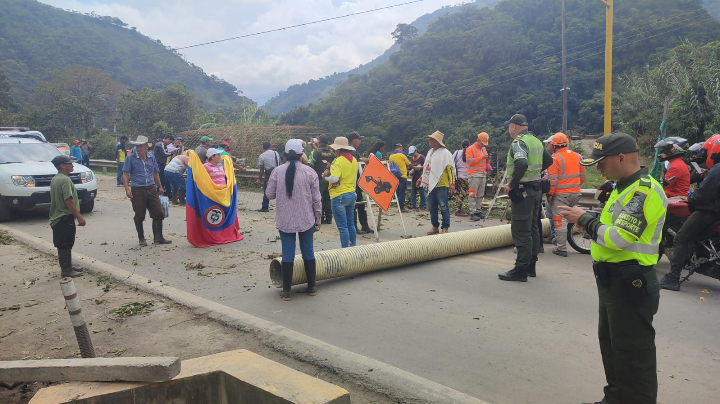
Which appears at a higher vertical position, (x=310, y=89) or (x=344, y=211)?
(x=310, y=89)

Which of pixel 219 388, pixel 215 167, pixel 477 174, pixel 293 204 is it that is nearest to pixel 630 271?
pixel 219 388

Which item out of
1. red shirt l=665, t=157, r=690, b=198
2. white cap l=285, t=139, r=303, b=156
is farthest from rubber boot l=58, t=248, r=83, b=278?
red shirt l=665, t=157, r=690, b=198

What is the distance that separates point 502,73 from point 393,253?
141ft

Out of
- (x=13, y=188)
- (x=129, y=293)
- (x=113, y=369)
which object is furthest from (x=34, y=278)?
(x=13, y=188)

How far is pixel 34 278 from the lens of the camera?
24.8ft

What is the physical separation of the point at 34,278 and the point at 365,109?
134 feet

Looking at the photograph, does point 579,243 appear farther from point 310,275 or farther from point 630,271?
point 630,271

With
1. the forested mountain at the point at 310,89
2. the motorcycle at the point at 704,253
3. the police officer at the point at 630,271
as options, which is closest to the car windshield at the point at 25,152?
the police officer at the point at 630,271

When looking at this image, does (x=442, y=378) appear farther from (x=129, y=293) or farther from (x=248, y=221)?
(x=248, y=221)

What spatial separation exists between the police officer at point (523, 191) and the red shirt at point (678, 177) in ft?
6.05

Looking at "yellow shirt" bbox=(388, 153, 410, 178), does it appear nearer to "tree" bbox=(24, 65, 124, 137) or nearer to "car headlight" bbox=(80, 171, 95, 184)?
"car headlight" bbox=(80, 171, 95, 184)

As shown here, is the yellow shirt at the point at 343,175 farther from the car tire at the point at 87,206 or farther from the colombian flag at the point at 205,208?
the car tire at the point at 87,206

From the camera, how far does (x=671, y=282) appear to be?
628 cm

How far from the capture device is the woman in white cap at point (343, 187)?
8000 millimetres
